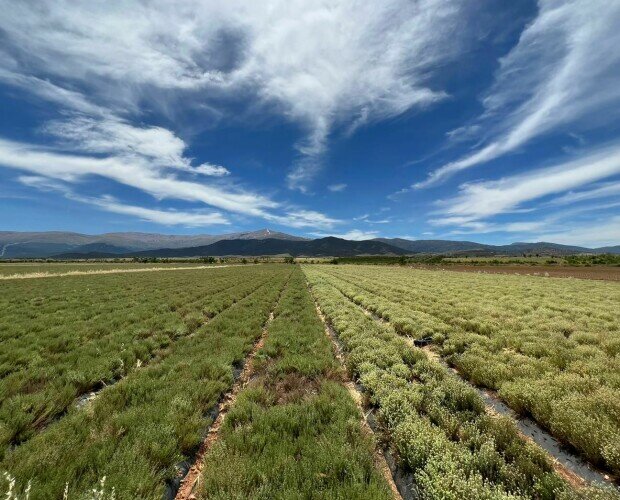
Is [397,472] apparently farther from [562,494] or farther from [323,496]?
[562,494]

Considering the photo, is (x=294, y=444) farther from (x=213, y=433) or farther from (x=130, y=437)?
(x=130, y=437)

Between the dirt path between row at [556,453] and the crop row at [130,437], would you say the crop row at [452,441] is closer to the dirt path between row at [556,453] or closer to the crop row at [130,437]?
the dirt path between row at [556,453]

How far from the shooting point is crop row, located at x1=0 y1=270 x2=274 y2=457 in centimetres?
649

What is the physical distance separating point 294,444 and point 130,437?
3035 millimetres

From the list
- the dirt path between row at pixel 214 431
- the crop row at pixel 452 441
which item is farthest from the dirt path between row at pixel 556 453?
the dirt path between row at pixel 214 431

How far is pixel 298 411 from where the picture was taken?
6.71 meters

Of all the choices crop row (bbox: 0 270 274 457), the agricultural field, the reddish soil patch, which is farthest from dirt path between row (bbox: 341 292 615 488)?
the agricultural field

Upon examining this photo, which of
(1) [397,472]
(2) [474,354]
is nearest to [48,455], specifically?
(1) [397,472]

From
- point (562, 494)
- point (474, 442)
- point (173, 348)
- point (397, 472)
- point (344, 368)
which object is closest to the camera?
point (562, 494)

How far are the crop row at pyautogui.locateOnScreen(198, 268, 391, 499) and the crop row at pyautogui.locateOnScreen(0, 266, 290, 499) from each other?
2.49ft

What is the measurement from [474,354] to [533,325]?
20.4 feet

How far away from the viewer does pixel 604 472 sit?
15.8ft

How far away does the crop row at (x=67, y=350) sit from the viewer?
6492mm

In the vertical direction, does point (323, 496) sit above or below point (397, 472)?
above
